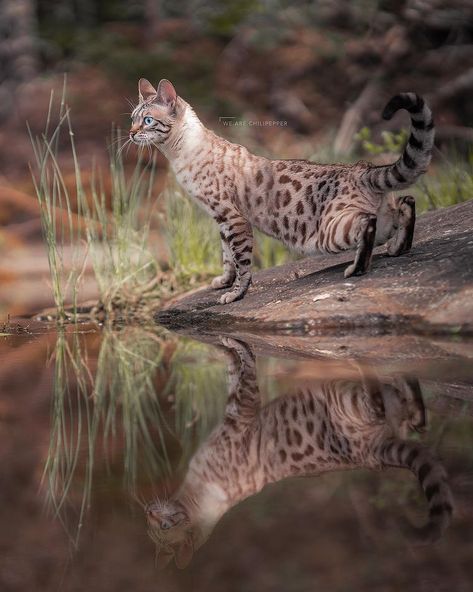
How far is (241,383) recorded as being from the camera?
3004mm

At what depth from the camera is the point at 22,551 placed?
162cm

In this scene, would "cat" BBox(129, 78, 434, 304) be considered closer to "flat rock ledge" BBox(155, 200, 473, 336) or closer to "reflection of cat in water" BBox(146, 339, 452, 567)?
"flat rock ledge" BBox(155, 200, 473, 336)

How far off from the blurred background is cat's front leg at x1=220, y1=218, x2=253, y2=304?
497 cm

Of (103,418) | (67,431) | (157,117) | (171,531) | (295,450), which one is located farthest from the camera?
(157,117)

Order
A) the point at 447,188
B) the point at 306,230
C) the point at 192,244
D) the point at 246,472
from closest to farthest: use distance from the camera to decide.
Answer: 1. the point at 246,472
2. the point at 306,230
3. the point at 192,244
4. the point at 447,188

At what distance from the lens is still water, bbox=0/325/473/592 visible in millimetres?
1509

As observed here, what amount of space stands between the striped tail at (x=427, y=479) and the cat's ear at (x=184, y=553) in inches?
15.3

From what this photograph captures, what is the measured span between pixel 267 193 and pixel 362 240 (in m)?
0.75

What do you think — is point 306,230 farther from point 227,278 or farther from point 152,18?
point 152,18

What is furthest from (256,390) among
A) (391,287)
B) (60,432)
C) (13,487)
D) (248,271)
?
(248,271)


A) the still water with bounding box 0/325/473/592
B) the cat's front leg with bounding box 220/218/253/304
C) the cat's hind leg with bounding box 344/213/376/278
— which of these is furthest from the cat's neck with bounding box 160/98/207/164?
the still water with bounding box 0/325/473/592

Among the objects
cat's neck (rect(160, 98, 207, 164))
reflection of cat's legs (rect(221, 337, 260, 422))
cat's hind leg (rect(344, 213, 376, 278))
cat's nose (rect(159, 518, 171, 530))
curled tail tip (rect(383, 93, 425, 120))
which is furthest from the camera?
cat's neck (rect(160, 98, 207, 164))

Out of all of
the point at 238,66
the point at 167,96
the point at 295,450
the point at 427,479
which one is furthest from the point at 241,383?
the point at 238,66

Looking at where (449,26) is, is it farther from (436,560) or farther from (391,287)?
(436,560)
